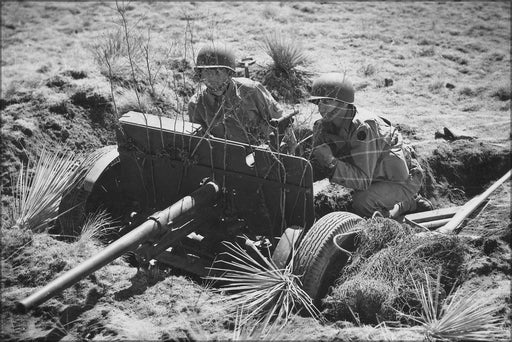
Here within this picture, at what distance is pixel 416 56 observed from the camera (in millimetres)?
10133

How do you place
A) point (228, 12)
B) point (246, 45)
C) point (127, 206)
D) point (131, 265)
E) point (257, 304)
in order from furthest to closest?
point (228, 12), point (246, 45), point (127, 206), point (131, 265), point (257, 304)

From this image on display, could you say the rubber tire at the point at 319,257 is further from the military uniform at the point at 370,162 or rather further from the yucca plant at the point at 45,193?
the yucca plant at the point at 45,193

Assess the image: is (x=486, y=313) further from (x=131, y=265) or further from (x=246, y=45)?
(x=246, y=45)

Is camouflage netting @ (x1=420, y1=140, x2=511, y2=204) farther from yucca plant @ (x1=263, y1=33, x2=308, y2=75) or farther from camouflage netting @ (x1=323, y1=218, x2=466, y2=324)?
camouflage netting @ (x1=323, y1=218, x2=466, y2=324)

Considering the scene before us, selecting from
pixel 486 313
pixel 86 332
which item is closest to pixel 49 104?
pixel 86 332

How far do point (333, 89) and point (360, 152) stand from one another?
66 centimetres

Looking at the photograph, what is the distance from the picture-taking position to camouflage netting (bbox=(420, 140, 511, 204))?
7766mm

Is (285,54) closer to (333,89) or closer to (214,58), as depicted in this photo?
(214,58)

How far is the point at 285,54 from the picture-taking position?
8867 millimetres

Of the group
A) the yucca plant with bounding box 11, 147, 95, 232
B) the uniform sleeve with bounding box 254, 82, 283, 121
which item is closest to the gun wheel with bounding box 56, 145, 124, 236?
the yucca plant with bounding box 11, 147, 95, 232

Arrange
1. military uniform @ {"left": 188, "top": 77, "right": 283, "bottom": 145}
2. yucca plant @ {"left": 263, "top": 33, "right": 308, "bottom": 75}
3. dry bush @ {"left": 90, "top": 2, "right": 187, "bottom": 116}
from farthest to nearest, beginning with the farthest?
yucca plant @ {"left": 263, "top": 33, "right": 308, "bottom": 75} → dry bush @ {"left": 90, "top": 2, "right": 187, "bottom": 116} → military uniform @ {"left": 188, "top": 77, "right": 283, "bottom": 145}

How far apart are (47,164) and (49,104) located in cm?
135

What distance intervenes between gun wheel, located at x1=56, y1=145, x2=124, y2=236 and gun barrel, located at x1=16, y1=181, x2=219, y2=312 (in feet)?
3.52

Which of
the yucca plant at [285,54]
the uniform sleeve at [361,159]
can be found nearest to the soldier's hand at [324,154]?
the uniform sleeve at [361,159]
